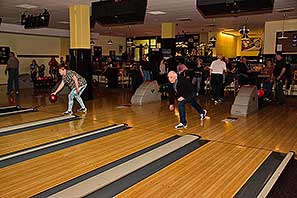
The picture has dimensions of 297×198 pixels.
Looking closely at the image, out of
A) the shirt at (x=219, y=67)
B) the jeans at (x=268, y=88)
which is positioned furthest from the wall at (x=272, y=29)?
the shirt at (x=219, y=67)

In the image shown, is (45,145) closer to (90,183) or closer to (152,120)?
(90,183)

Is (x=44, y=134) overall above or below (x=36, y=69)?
below

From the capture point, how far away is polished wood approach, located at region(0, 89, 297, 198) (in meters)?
2.91

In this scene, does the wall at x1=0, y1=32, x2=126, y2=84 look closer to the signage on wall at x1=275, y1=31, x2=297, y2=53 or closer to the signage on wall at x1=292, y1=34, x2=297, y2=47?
the signage on wall at x1=275, y1=31, x2=297, y2=53

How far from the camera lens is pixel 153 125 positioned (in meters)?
5.56

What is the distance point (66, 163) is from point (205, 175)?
1652 millimetres

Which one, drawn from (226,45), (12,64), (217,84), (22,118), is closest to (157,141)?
(22,118)

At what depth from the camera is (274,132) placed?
16.6ft

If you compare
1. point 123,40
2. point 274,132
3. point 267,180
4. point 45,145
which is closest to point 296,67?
point 274,132

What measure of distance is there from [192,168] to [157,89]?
5.46 m

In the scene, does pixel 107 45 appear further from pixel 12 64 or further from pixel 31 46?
pixel 12 64

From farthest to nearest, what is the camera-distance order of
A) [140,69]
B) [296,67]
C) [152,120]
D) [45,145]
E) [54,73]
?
A: 1. [54,73]
2. [296,67]
3. [140,69]
4. [152,120]
5. [45,145]

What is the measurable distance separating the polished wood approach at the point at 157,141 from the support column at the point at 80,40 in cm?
171

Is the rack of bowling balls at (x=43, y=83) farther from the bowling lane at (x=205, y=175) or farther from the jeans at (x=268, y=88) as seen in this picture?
the bowling lane at (x=205, y=175)
